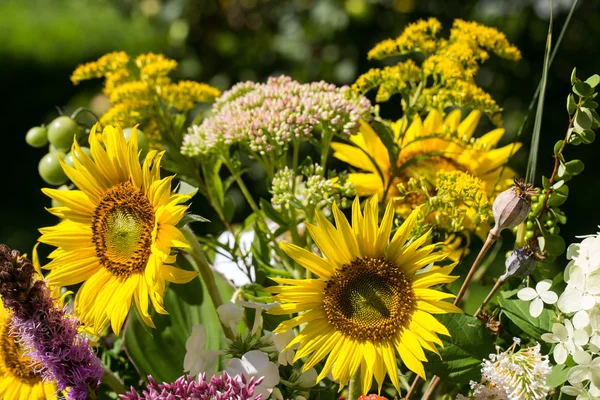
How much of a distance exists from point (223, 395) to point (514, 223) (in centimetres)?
24

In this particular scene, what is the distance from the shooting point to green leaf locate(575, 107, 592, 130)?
551mm

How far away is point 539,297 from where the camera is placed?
555 mm

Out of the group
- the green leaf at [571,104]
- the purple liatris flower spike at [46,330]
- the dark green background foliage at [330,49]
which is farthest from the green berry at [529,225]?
the dark green background foliage at [330,49]

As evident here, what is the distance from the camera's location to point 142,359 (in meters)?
0.68

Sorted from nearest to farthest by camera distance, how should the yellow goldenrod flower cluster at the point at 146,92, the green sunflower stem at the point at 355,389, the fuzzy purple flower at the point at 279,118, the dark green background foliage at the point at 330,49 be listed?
the green sunflower stem at the point at 355,389, the fuzzy purple flower at the point at 279,118, the yellow goldenrod flower cluster at the point at 146,92, the dark green background foliage at the point at 330,49

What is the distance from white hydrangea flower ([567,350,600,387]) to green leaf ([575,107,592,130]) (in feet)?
0.55

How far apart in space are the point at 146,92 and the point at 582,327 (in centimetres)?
52

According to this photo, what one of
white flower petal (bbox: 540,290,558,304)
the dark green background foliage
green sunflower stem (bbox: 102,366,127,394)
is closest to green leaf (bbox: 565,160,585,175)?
white flower petal (bbox: 540,290,558,304)

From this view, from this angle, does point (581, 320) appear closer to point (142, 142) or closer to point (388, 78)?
point (388, 78)

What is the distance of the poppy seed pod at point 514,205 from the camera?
0.53 metres

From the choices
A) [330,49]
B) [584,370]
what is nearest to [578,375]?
[584,370]

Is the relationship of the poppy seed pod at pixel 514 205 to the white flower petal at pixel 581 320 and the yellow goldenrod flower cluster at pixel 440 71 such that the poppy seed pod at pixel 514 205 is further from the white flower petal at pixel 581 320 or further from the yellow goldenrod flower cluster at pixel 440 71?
the yellow goldenrod flower cluster at pixel 440 71

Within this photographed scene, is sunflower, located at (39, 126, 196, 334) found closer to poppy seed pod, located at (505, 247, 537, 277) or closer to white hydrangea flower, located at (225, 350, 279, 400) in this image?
white hydrangea flower, located at (225, 350, 279, 400)

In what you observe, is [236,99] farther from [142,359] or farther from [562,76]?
[562,76]
